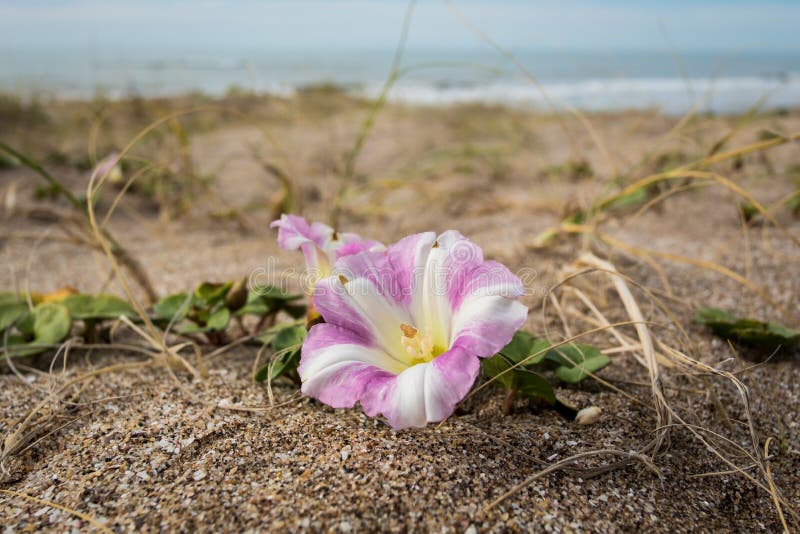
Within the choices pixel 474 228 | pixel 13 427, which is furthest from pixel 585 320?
pixel 13 427

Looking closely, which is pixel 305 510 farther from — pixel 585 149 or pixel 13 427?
pixel 585 149

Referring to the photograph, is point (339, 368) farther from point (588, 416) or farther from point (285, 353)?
point (588, 416)

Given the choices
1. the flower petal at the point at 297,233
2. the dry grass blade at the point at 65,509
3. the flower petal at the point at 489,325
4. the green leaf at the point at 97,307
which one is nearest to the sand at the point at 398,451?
the dry grass blade at the point at 65,509

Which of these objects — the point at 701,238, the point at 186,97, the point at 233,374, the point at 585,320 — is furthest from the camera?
the point at 186,97

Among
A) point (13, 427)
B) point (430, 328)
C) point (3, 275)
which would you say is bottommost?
point (3, 275)

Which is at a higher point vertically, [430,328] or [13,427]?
[430,328]

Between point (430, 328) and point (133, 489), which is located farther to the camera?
point (430, 328)

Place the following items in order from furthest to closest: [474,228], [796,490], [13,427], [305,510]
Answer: [474,228] < [13,427] < [796,490] < [305,510]
